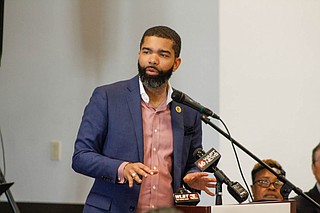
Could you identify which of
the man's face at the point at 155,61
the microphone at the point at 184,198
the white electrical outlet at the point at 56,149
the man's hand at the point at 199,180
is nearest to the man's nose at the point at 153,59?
the man's face at the point at 155,61

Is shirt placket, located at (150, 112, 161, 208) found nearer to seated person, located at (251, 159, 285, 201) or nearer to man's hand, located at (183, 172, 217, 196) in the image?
man's hand, located at (183, 172, 217, 196)

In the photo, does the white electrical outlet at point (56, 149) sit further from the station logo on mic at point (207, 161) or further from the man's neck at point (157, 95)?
the station logo on mic at point (207, 161)

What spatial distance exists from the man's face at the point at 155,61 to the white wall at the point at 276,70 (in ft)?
3.88

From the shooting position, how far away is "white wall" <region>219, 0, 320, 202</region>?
11.8 feet

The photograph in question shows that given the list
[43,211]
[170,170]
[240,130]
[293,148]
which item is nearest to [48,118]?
[43,211]

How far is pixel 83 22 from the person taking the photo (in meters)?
4.07

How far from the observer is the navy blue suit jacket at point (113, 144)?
2.33 m

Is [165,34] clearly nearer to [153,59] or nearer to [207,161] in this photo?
[153,59]

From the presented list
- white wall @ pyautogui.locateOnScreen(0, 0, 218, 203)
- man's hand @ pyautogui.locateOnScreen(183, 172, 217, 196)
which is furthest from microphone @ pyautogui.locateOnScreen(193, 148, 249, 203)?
white wall @ pyautogui.locateOnScreen(0, 0, 218, 203)

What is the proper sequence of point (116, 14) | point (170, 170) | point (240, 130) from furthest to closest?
point (116, 14) → point (240, 130) → point (170, 170)

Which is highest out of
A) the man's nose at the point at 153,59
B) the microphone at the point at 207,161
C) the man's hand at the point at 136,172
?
the man's nose at the point at 153,59

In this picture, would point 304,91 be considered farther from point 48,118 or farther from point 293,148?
point 48,118

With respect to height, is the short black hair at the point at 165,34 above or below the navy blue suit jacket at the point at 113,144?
above

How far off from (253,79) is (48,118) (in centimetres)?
133
